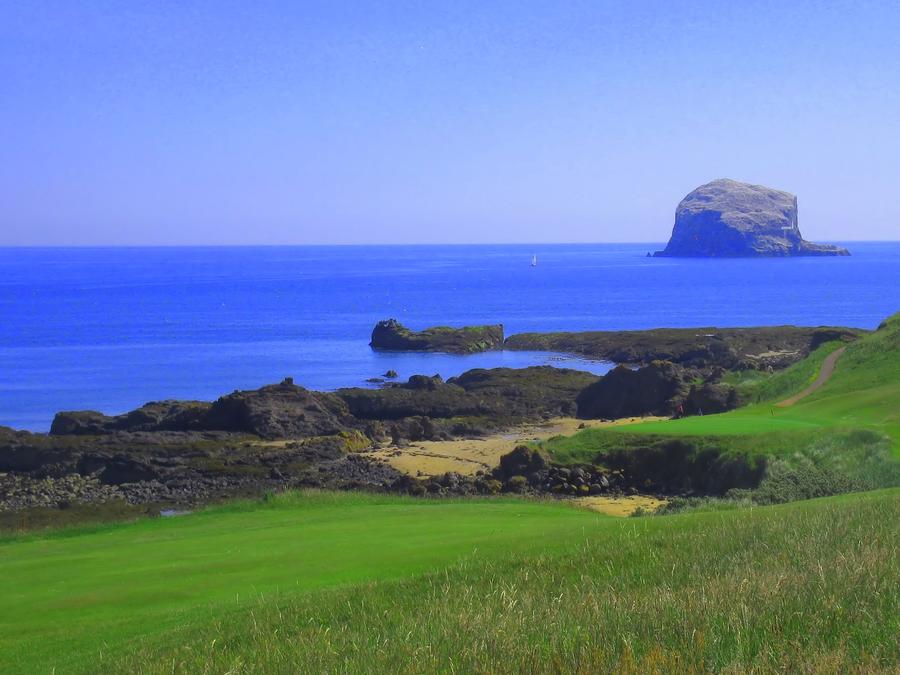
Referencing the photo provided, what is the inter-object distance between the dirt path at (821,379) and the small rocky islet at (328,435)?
13.3ft

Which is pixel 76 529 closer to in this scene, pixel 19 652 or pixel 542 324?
pixel 19 652

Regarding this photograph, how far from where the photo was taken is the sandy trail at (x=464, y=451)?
36.3 m

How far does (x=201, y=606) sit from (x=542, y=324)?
310 feet

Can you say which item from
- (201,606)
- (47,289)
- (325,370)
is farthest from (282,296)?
(201,606)

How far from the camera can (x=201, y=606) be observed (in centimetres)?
1163

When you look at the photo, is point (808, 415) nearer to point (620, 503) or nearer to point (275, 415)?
point (620, 503)

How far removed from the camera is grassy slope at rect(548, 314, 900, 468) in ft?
91.4

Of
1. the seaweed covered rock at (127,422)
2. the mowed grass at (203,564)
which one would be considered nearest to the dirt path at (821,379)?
the mowed grass at (203,564)

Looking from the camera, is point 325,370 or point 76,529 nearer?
point 76,529

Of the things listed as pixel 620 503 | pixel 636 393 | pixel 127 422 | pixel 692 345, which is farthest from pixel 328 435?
pixel 692 345

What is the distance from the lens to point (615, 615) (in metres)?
6.90

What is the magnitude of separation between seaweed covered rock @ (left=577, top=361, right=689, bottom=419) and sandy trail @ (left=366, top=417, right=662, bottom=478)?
154cm

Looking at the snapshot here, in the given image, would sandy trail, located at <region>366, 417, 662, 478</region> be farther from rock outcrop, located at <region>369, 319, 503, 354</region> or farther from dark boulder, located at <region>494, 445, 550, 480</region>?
rock outcrop, located at <region>369, 319, 503, 354</region>

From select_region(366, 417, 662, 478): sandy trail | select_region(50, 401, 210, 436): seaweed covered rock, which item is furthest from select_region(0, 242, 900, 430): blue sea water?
select_region(366, 417, 662, 478): sandy trail
